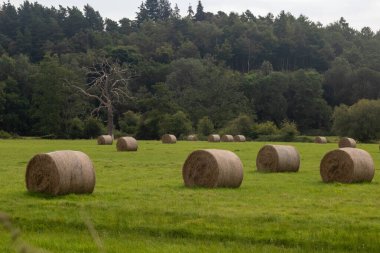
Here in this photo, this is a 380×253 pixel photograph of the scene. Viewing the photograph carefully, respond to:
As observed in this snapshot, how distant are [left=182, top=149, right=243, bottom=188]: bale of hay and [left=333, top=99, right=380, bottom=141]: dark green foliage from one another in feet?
213

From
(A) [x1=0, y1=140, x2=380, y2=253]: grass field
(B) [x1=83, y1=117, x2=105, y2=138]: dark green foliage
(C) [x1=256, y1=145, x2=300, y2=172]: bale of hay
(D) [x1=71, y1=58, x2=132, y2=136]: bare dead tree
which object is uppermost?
(D) [x1=71, y1=58, x2=132, y2=136]: bare dead tree

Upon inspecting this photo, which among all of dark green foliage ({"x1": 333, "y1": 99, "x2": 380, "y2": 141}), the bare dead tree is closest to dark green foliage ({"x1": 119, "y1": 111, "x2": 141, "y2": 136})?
the bare dead tree

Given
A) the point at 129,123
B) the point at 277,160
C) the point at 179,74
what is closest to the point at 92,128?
the point at 129,123

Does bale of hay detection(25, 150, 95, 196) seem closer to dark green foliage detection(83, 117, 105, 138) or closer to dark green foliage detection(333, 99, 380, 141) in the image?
dark green foliage detection(333, 99, 380, 141)

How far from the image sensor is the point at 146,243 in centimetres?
1045

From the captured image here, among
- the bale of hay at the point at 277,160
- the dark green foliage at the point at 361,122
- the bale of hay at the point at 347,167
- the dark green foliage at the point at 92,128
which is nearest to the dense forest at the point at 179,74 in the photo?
the dark green foliage at the point at 92,128

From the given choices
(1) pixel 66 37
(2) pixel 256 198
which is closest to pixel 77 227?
(2) pixel 256 198

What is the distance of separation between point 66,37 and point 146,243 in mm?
157829

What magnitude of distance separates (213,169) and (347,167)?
5.16 m

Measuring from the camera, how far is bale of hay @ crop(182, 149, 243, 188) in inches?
714

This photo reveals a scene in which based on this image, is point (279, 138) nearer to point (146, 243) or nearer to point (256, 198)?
point (256, 198)

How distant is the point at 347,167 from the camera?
2044 centimetres

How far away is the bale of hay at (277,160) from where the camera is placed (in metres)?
26.1

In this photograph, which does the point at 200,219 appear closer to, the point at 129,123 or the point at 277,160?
the point at 277,160
